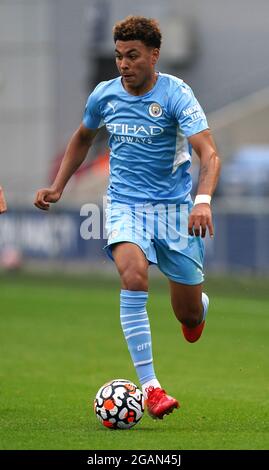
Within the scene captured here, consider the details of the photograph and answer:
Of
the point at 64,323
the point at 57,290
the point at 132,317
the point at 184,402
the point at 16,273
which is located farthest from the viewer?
the point at 16,273

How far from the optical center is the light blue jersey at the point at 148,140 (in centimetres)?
898

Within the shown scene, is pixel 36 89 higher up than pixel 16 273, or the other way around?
pixel 36 89

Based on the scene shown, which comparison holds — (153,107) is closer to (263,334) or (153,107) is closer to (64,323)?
(263,334)

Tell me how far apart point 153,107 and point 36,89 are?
28.9 meters

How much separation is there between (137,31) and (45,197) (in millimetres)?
1353

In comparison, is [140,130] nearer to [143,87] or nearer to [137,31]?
[143,87]

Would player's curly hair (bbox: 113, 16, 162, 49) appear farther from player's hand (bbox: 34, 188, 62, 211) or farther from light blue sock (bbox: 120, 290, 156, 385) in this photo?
light blue sock (bbox: 120, 290, 156, 385)

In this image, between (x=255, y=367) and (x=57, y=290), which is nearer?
(x=255, y=367)

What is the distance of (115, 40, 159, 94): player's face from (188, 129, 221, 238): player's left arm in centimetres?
56

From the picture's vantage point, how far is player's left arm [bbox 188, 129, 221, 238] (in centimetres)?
819

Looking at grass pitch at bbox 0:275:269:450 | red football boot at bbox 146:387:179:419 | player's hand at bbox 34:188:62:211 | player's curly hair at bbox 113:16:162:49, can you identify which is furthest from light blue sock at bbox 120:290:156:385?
player's curly hair at bbox 113:16:162:49

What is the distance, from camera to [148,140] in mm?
9039

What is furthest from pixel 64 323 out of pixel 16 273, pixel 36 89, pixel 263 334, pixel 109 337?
pixel 36 89

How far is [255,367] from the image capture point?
12477mm
